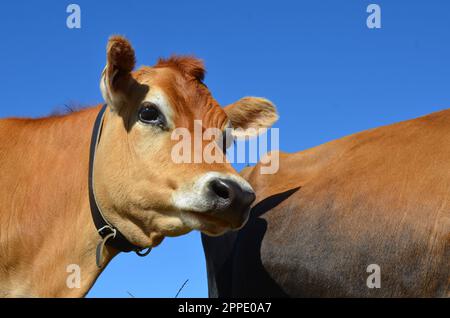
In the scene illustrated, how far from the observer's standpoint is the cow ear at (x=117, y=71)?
6.67m

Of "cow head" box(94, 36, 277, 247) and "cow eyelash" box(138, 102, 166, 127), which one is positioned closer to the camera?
"cow head" box(94, 36, 277, 247)

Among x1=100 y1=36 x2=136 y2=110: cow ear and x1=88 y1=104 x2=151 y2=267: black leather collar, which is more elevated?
x1=100 y1=36 x2=136 y2=110: cow ear

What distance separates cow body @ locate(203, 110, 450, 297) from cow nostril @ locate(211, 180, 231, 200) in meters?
1.93

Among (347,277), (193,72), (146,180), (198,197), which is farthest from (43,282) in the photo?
(347,277)

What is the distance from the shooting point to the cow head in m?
6.11

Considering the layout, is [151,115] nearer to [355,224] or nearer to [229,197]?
[229,197]

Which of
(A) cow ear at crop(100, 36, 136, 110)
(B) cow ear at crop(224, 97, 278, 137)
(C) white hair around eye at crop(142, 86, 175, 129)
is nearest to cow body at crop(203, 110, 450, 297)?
(B) cow ear at crop(224, 97, 278, 137)

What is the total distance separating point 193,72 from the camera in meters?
7.20

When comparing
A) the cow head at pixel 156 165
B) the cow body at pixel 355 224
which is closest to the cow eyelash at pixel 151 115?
the cow head at pixel 156 165

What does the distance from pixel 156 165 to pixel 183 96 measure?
2.64ft

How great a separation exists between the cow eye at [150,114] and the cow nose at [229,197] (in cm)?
100

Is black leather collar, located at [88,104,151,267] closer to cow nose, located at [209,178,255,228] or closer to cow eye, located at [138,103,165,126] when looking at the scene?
cow eye, located at [138,103,165,126]
